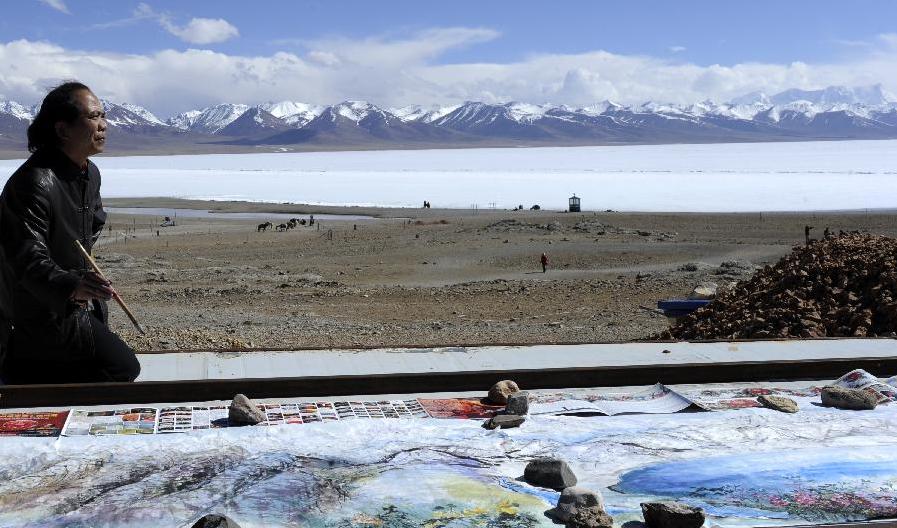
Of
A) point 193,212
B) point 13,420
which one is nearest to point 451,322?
point 13,420

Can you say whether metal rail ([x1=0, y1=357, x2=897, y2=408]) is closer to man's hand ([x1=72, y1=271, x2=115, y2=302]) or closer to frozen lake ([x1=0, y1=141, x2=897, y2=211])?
man's hand ([x1=72, y1=271, x2=115, y2=302])

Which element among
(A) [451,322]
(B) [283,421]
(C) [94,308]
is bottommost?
(A) [451,322]

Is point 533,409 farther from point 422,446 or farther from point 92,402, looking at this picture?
point 92,402

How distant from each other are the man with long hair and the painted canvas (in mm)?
671

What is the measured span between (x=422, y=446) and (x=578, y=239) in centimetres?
2646

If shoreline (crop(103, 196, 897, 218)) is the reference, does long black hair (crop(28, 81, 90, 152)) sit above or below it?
above

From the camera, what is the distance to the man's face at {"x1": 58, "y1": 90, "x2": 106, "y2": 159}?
14.6 feet

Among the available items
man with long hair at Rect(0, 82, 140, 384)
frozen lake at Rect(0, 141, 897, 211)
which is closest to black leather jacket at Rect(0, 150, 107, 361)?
man with long hair at Rect(0, 82, 140, 384)

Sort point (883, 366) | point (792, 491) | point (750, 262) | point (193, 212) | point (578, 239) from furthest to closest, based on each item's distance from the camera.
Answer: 1. point (193, 212)
2. point (578, 239)
3. point (750, 262)
4. point (883, 366)
5. point (792, 491)

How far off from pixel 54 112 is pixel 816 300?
27.4 ft

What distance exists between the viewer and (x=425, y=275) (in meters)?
22.7

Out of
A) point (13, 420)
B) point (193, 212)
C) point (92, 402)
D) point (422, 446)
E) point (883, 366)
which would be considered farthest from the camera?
point (193, 212)

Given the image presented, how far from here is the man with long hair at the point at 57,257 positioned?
169 inches

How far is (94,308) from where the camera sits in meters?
4.83
